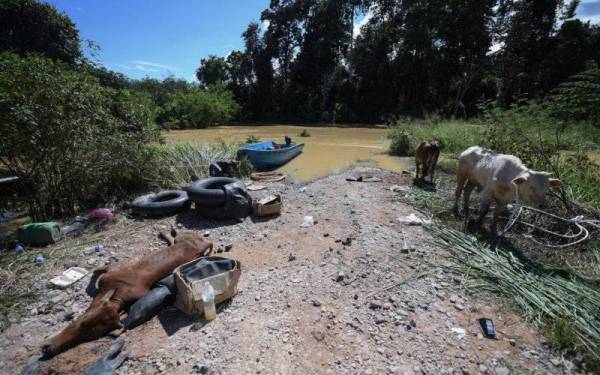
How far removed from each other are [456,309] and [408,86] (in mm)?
27276

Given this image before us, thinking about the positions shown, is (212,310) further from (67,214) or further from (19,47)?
(19,47)

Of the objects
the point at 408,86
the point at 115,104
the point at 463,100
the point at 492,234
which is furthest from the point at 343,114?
the point at 492,234

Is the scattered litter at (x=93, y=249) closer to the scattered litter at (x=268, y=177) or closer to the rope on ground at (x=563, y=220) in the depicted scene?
the scattered litter at (x=268, y=177)

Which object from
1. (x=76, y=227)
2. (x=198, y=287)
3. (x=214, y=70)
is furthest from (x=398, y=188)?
(x=214, y=70)

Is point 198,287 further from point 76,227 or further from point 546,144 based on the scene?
point 546,144

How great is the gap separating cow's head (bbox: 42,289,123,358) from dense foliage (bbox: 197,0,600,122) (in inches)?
772

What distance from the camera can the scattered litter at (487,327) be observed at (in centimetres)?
292

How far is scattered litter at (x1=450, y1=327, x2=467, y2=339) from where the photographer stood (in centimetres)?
292

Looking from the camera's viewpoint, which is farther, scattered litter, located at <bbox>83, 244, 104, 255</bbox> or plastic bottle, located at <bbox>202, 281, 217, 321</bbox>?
scattered litter, located at <bbox>83, 244, 104, 255</bbox>

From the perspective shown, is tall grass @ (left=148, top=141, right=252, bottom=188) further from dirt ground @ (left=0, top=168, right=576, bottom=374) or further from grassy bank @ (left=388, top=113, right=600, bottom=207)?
grassy bank @ (left=388, top=113, right=600, bottom=207)

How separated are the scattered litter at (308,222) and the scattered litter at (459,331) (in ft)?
9.30

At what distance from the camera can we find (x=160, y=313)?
321 centimetres

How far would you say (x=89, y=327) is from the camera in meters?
2.83

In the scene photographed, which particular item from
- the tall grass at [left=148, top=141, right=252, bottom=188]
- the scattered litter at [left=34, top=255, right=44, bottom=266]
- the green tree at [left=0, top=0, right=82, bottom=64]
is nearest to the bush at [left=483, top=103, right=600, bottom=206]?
the tall grass at [left=148, top=141, right=252, bottom=188]
